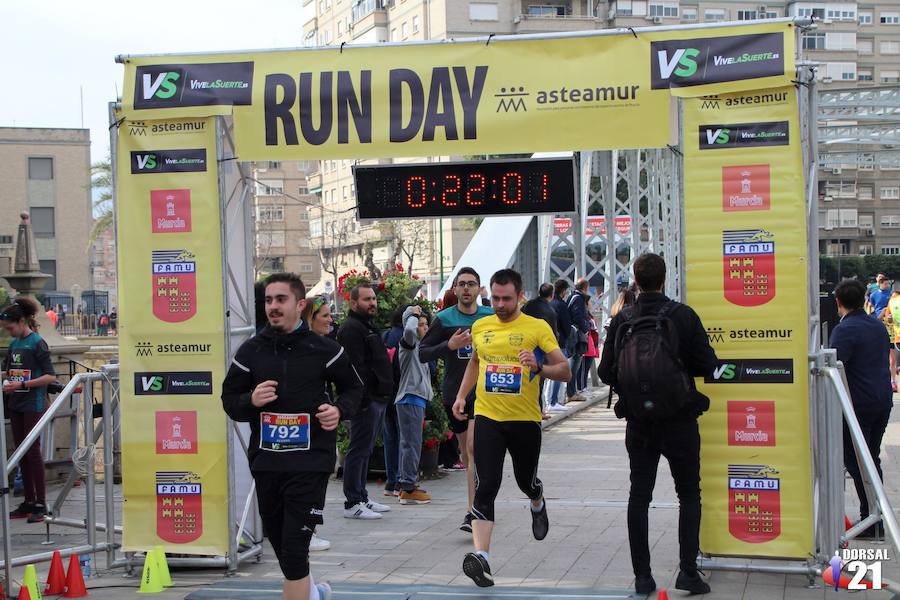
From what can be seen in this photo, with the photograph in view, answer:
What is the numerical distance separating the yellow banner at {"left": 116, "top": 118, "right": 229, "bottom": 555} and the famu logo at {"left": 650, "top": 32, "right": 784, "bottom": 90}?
10.6ft

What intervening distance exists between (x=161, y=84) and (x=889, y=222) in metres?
88.7

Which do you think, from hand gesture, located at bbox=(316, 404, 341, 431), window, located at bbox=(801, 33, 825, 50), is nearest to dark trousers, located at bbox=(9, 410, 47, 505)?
hand gesture, located at bbox=(316, 404, 341, 431)

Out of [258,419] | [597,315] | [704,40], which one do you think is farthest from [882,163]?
[258,419]

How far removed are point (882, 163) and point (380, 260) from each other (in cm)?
5068

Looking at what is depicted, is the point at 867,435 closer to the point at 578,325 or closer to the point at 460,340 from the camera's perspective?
the point at 460,340

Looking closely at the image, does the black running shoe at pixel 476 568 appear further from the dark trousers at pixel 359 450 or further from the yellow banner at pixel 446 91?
the dark trousers at pixel 359 450

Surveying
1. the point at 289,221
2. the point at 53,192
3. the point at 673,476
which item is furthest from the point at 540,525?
the point at 289,221

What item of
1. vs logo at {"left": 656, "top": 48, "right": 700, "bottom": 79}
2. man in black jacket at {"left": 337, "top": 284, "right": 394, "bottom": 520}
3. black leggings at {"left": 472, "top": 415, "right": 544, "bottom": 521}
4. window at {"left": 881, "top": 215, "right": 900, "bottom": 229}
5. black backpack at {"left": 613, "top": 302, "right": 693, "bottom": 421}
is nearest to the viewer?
black backpack at {"left": 613, "top": 302, "right": 693, "bottom": 421}

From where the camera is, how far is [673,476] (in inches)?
276

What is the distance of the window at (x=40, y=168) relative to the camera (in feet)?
248

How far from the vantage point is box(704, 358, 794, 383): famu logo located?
7379 mm

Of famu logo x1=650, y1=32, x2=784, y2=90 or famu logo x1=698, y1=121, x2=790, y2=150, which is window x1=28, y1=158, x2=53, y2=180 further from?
famu logo x1=698, y1=121, x2=790, y2=150

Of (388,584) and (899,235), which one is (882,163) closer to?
(388,584)

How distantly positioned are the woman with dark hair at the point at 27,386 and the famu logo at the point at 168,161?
3199 mm
